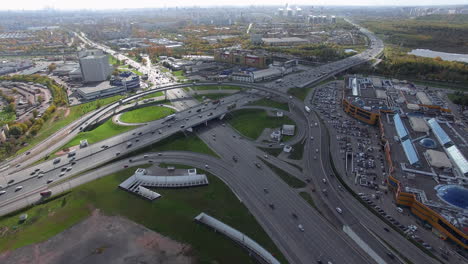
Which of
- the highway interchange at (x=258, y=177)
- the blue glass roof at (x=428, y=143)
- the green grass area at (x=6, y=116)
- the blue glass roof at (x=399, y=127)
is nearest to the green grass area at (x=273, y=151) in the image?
the highway interchange at (x=258, y=177)

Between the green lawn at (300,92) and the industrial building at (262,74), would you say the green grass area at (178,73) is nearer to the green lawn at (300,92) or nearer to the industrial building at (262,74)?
the industrial building at (262,74)

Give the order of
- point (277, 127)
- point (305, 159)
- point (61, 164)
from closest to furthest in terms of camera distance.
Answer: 1. point (61, 164)
2. point (305, 159)
3. point (277, 127)

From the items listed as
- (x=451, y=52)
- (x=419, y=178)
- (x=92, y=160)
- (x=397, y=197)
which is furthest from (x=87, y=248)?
(x=451, y=52)

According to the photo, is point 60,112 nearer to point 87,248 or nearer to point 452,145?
point 87,248

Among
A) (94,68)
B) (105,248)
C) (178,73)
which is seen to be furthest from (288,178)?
(94,68)

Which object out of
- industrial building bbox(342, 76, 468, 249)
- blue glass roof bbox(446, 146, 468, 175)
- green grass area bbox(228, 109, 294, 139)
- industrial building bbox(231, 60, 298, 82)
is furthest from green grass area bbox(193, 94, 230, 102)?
blue glass roof bbox(446, 146, 468, 175)

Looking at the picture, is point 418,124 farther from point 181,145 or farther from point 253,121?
point 181,145

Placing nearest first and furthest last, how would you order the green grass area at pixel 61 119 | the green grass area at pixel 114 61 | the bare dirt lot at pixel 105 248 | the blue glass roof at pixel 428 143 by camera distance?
the bare dirt lot at pixel 105 248 < the blue glass roof at pixel 428 143 < the green grass area at pixel 61 119 < the green grass area at pixel 114 61
